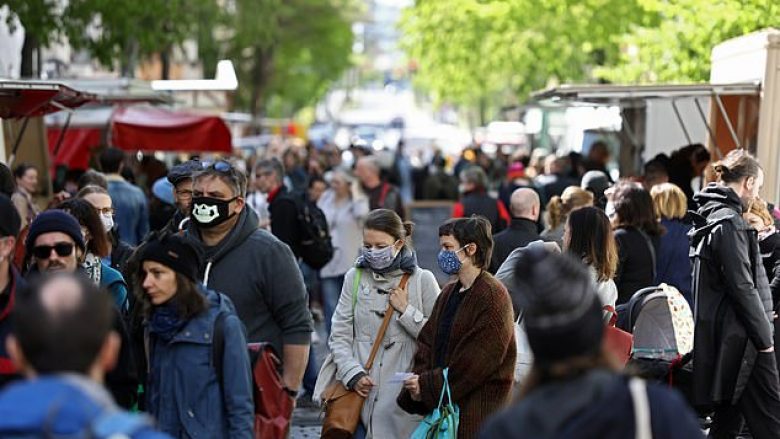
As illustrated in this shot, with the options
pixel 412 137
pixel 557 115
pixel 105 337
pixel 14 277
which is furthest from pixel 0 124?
pixel 412 137

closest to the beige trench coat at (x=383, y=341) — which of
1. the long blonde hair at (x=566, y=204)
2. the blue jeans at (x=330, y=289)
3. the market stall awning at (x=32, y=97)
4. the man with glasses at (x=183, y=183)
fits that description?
the man with glasses at (x=183, y=183)

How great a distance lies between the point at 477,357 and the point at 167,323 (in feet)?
6.05

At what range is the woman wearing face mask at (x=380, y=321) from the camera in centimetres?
733

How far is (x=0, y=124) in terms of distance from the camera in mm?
15469

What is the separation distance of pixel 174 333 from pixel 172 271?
9.2 inches

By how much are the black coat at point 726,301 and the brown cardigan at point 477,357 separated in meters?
1.84

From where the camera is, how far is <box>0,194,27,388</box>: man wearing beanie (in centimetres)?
515

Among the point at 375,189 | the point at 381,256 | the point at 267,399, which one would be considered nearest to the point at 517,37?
the point at 375,189

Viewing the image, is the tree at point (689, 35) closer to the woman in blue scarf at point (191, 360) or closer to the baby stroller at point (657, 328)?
the baby stroller at point (657, 328)

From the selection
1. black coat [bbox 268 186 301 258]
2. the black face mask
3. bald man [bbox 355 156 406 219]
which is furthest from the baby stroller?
bald man [bbox 355 156 406 219]

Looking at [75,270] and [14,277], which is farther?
[75,270]

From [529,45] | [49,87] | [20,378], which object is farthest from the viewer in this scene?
[529,45]

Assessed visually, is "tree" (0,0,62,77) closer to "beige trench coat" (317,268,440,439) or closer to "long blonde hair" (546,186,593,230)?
"long blonde hair" (546,186,593,230)

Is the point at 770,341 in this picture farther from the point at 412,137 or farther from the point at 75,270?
the point at 412,137
